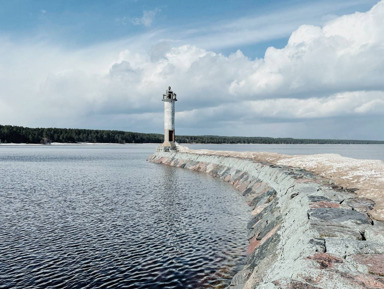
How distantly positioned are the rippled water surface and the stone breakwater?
1.20 meters

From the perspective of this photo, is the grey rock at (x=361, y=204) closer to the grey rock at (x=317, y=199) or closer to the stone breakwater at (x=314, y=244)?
the stone breakwater at (x=314, y=244)

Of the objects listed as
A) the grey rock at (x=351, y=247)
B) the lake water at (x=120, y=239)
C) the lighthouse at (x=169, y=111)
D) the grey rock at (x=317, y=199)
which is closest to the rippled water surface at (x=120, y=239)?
the lake water at (x=120, y=239)

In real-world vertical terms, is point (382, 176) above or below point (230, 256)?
above

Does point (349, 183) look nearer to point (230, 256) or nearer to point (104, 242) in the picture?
point (230, 256)

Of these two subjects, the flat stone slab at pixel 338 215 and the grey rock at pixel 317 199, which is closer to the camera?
the flat stone slab at pixel 338 215

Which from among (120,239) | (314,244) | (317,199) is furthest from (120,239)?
(314,244)

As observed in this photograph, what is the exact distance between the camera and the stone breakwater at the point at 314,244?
5.30 metres

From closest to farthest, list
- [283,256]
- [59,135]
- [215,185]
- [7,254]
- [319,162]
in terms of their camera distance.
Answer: [283,256] < [7,254] < [319,162] < [215,185] < [59,135]

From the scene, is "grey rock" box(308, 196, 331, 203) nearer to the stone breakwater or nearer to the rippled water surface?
the stone breakwater

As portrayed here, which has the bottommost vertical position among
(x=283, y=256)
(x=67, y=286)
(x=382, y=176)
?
(x=67, y=286)

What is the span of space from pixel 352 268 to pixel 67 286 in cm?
656

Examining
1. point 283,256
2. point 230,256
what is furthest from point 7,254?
point 283,256

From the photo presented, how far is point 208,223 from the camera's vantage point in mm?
13781

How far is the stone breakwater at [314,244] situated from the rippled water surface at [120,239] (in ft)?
3.95
